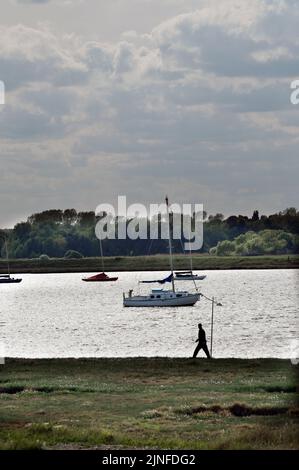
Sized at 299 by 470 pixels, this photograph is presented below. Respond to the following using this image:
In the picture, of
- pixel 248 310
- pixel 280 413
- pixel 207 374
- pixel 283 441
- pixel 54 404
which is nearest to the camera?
pixel 283 441

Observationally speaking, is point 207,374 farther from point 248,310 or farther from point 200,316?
point 248,310

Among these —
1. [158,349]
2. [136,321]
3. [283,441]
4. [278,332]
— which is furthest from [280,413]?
[136,321]

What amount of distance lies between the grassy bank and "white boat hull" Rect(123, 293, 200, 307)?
230ft

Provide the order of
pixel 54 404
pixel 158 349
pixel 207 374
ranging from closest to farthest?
pixel 54 404 → pixel 207 374 → pixel 158 349

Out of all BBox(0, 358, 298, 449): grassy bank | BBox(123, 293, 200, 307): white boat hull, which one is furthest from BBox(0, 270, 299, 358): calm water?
BBox(0, 358, 298, 449): grassy bank

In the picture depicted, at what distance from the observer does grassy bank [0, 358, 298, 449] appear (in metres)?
21.4

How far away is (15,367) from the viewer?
37719mm

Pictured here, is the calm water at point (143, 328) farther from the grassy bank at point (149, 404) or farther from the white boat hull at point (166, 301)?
the grassy bank at point (149, 404)

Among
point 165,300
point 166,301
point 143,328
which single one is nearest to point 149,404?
point 143,328

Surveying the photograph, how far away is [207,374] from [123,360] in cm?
532

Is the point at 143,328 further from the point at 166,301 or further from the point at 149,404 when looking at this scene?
the point at 149,404

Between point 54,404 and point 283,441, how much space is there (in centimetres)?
A: 902

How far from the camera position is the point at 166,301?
10881 centimetres
